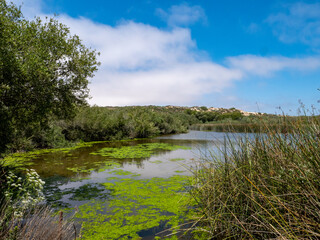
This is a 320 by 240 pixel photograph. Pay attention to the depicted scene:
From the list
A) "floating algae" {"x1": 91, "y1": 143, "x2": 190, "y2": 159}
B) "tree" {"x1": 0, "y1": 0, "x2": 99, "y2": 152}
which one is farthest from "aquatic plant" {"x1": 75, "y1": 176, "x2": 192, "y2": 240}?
"floating algae" {"x1": 91, "y1": 143, "x2": 190, "y2": 159}

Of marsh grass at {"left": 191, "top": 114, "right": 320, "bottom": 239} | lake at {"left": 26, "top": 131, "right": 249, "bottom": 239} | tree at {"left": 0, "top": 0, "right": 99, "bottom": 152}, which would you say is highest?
tree at {"left": 0, "top": 0, "right": 99, "bottom": 152}

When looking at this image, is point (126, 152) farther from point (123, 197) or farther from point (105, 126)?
point (123, 197)

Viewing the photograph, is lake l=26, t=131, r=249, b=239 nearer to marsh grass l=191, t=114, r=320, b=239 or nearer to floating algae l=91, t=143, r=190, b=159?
marsh grass l=191, t=114, r=320, b=239

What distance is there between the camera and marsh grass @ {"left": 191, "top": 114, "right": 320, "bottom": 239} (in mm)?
2799

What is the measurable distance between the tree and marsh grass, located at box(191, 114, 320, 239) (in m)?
6.30

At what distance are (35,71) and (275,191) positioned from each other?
732cm

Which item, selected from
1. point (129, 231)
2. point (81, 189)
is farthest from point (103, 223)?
point (81, 189)

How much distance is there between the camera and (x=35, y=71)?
696cm

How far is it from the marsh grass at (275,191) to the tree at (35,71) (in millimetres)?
6298

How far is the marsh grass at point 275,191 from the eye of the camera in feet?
9.18

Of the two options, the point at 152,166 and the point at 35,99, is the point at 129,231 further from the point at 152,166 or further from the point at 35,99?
the point at 152,166

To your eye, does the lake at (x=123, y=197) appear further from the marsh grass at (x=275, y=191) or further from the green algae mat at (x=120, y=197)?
the marsh grass at (x=275, y=191)

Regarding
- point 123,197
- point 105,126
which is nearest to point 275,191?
point 123,197

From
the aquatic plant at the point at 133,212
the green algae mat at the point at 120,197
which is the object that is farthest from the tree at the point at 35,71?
the aquatic plant at the point at 133,212
